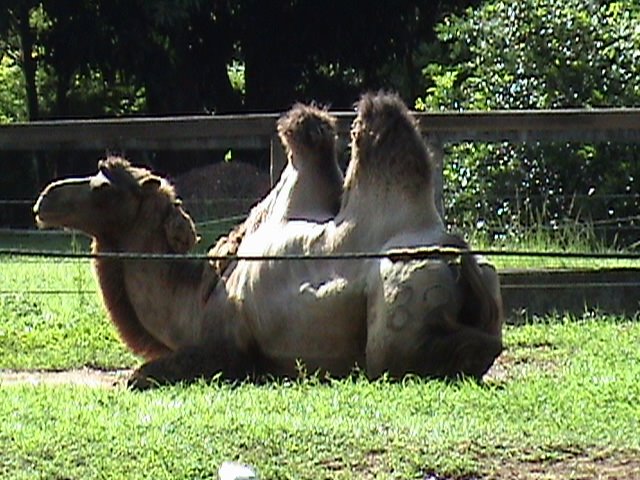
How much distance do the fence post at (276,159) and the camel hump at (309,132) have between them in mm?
1638

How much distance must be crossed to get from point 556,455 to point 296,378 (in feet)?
8.92

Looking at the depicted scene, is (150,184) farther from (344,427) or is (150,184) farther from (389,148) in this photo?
(344,427)

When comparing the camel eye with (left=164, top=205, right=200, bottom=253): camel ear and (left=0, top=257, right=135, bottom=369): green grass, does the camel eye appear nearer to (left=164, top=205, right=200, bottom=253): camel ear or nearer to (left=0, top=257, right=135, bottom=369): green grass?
(left=164, top=205, right=200, bottom=253): camel ear

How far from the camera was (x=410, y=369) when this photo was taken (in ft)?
27.5

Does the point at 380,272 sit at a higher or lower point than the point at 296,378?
higher

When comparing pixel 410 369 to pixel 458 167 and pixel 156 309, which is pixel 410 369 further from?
pixel 458 167

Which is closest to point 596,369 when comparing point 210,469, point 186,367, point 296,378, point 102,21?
point 296,378

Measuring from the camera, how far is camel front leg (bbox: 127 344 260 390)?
29.3 feet

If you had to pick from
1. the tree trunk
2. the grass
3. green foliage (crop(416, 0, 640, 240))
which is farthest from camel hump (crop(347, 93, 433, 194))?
the tree trunk

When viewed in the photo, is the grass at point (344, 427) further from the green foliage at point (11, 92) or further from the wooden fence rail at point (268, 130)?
the green foliage at point (11, 92)

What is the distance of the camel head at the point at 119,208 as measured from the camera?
988 centimetres

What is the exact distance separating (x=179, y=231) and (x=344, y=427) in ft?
11.0

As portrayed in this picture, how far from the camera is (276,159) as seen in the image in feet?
36.9

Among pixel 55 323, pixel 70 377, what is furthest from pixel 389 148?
pixel 55 323
